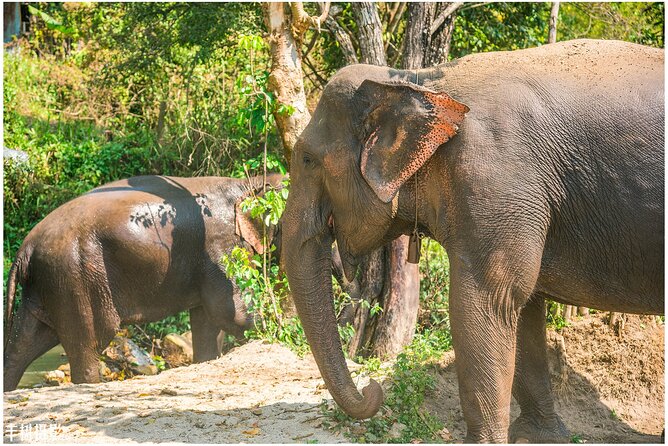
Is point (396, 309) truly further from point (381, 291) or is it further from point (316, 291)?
point (316, 291)

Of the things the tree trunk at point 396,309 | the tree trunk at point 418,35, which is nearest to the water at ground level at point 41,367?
the tree trunk at point 396,309

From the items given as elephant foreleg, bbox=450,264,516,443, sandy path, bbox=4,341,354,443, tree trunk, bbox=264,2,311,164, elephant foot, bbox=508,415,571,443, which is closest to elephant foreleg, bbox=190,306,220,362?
sandy path, bbox=4,341,354,443

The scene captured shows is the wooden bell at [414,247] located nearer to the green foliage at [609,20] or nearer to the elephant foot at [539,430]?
the elephant foot at [539,430]

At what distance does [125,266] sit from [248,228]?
1.23m

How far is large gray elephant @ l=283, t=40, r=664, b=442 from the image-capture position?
15.6 ft

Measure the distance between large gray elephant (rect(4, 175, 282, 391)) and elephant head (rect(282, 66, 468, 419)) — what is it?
325 cm

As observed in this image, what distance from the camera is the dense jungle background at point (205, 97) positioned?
8.36 m

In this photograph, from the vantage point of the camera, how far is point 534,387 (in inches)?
239

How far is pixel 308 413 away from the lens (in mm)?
5977

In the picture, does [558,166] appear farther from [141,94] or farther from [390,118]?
[141,94]

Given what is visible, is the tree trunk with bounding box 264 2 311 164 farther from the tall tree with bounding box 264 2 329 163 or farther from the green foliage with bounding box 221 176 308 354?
the green foliage with bounding box 221 176 308 354

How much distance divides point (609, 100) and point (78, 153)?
32.4ft

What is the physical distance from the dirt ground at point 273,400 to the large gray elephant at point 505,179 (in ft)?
3.45

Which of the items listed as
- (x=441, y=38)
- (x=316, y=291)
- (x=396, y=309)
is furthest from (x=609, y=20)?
(x=316, y=291)
